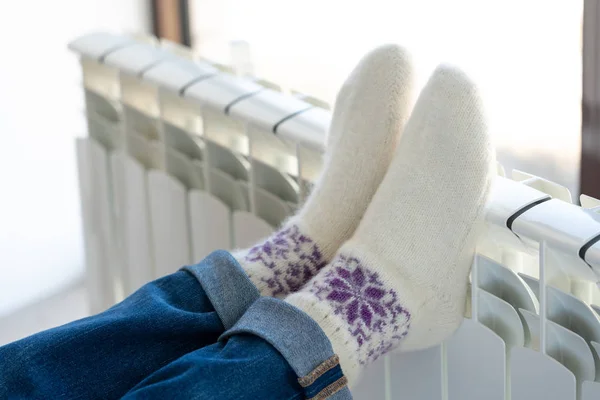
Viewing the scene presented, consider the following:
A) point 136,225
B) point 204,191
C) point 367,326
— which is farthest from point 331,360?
point 136,225

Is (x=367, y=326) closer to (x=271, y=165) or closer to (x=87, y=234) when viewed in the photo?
(x=271, y=165)

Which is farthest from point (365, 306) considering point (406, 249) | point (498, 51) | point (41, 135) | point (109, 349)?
point (41, 135)

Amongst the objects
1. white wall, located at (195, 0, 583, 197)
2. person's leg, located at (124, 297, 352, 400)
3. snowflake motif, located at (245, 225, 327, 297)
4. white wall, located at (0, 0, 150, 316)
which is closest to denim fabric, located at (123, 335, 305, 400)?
person's leg, located at (124, 297, 352, 400)

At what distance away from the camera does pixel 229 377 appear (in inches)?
24.5

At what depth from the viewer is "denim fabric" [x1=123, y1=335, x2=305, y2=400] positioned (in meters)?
0.61

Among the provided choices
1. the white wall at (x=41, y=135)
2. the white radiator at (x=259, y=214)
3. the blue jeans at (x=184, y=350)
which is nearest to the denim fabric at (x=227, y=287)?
the blue jeans at (x=184, y=350)

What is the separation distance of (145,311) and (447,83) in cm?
30

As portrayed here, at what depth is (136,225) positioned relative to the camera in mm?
1152

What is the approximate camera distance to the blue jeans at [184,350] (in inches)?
24.7

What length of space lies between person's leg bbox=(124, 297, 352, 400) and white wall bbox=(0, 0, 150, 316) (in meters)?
A: 0.95

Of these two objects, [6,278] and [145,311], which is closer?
[145,311]

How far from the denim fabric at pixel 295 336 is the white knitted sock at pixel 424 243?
2cm

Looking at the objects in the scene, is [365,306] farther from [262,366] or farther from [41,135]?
[41,135]

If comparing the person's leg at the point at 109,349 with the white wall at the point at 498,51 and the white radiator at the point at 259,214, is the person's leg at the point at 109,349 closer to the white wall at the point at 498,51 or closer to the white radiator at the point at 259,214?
the white radiator at the point at 259,214
